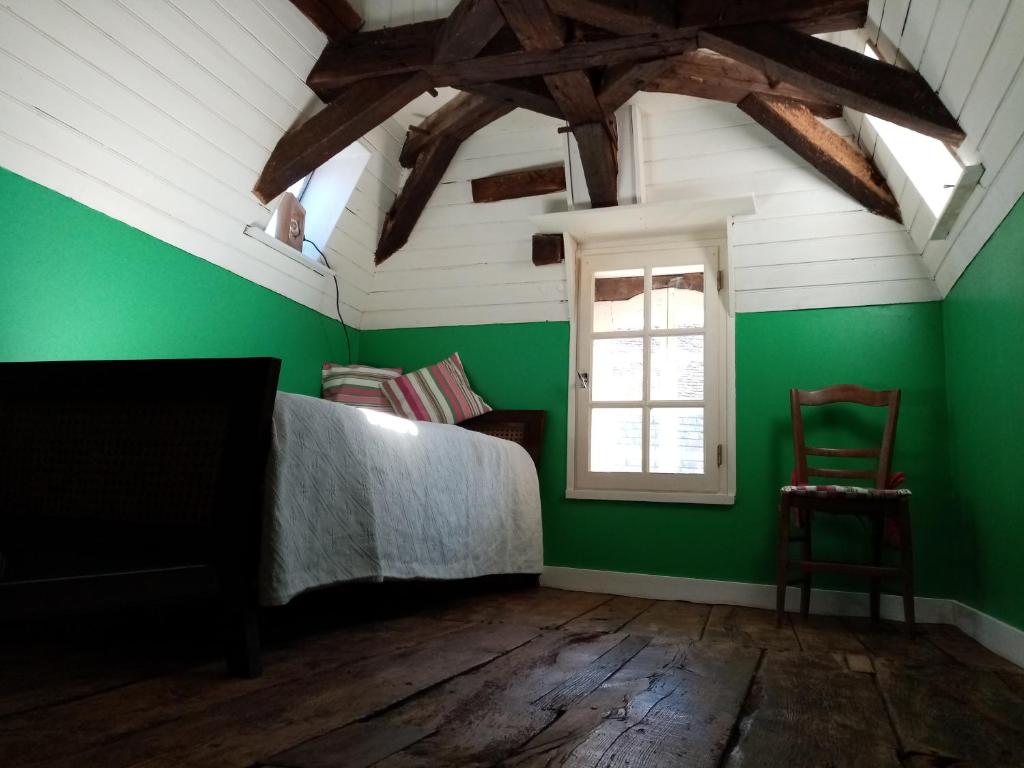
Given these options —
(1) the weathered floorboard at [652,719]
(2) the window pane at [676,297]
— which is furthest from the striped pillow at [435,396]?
(1) the weathered floorboard at [652,719]

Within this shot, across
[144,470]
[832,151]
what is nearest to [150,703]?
[144,470]

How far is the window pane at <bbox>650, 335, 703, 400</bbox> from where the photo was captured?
3.48 meters

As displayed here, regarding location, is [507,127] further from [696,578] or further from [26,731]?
[26,731]

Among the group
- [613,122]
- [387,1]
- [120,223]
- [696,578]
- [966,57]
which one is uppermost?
[387,1]

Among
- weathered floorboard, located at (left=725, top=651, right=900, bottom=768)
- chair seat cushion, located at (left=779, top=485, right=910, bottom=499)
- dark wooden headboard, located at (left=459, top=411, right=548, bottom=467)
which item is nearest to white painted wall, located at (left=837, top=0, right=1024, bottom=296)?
chair seat cushion, located at (left=779, top=485, right=910, bottom=499)

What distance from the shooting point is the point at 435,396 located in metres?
3.61

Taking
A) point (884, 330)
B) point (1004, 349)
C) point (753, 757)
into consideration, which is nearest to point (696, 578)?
point (884, 330)

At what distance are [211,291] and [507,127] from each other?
170 centimetres

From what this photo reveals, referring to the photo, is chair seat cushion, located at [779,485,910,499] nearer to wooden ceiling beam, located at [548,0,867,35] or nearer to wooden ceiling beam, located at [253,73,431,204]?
wooden ceiling beam, located at [548,0,867,35]

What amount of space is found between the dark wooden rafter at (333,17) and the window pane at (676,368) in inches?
75.3

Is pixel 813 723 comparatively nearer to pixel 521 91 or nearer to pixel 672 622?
pixel 672 622

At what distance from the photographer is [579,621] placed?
2.36 meters

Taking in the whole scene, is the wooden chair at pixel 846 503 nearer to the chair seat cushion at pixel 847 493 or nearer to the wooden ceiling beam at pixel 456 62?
the chair seat cushion at pixel 847 493

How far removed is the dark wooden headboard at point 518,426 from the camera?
11.7ft
